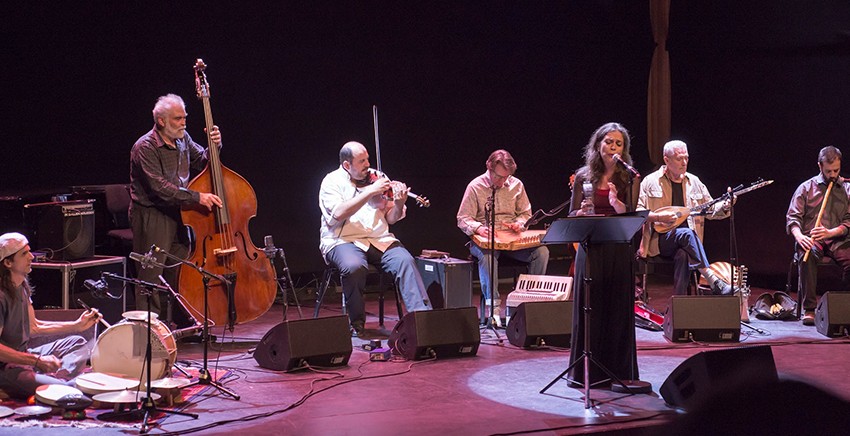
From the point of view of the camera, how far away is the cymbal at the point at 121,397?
4583mm

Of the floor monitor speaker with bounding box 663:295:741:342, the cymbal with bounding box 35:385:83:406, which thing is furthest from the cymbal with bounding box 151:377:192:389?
the floor monitor speaker with bounding box 663:295:741:342

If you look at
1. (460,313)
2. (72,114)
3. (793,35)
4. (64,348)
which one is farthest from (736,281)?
(72,114)

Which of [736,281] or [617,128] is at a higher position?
[617,128]

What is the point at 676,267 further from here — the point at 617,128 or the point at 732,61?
the point at 732,61

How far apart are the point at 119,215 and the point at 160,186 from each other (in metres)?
1.11

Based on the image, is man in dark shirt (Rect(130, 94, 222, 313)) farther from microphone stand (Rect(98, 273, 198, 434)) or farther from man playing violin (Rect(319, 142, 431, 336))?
microphone stand (Rect(98, 273, 198, 434))

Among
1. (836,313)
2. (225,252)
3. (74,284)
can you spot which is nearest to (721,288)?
(836,313)

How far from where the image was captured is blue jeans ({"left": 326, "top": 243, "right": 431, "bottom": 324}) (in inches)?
255

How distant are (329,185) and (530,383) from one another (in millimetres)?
2233

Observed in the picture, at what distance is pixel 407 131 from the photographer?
30.2 feet

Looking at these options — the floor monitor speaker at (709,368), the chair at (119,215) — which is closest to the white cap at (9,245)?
the chair at (119,215)

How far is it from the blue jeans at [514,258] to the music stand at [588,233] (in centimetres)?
222

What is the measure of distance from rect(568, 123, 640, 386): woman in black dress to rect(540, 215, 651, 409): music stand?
0.31 feet

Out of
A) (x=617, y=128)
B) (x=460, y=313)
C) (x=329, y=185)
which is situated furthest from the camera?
(x=329, y=185)
